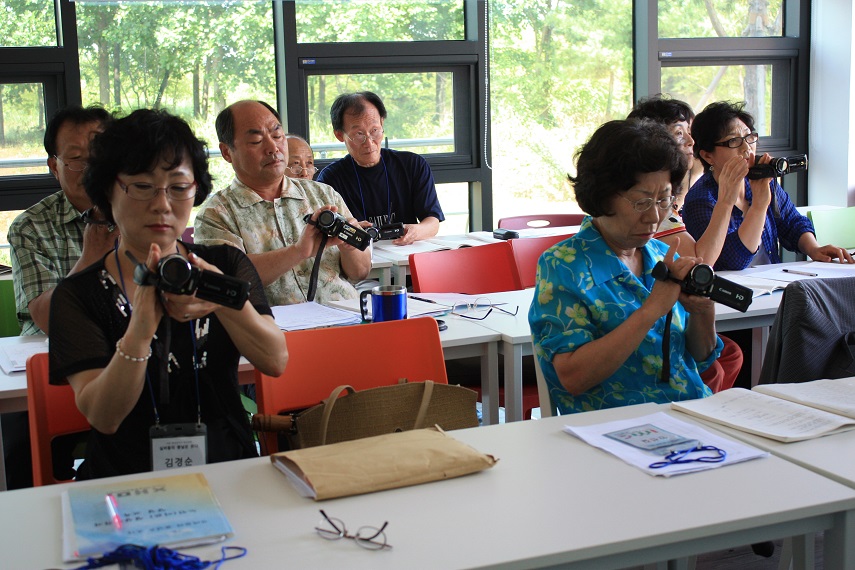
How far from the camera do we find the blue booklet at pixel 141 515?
135cm

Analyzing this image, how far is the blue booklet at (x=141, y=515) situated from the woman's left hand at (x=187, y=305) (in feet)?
1.04

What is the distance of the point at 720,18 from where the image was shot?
666 cm

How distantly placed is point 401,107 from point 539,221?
4.03 feet

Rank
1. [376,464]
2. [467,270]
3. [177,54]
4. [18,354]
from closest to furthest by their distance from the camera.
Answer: [376,464] < [18,354] < [467,270] < [177,54]

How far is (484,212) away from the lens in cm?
626

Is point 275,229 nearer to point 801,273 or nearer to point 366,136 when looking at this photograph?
point 366,136

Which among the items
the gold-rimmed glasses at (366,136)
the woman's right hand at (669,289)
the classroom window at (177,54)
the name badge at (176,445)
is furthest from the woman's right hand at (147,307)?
the classroom window at (177,54)

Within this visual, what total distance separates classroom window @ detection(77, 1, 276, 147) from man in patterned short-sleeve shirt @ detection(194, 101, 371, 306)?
197 cm

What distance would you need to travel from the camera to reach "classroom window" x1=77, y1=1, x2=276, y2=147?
535 centimetres

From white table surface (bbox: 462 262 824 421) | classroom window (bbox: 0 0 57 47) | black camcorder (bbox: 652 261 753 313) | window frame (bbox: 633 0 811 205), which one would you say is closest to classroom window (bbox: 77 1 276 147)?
classroom window (bbox: 0 0 57 47)

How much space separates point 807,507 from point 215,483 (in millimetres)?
972

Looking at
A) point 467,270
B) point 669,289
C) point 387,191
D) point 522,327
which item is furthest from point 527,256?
point 669,289

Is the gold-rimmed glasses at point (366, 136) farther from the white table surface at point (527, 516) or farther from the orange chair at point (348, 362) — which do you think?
the white table surface at point (527, 516)

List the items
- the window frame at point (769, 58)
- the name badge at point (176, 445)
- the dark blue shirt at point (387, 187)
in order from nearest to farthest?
the name badge at point (176, 445), the dark blue shirt at point (387, 187), the window frame at point (769, 58)
